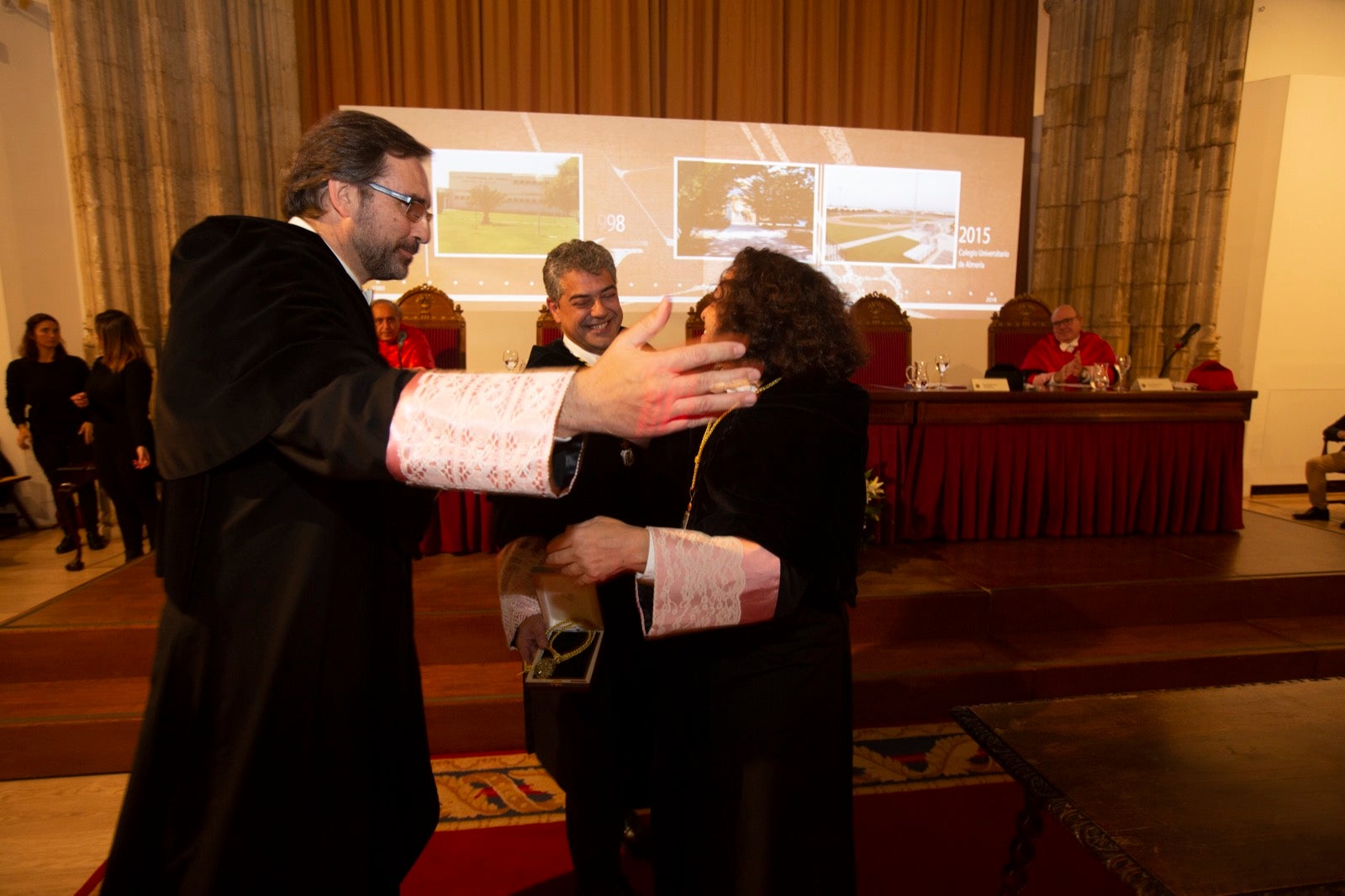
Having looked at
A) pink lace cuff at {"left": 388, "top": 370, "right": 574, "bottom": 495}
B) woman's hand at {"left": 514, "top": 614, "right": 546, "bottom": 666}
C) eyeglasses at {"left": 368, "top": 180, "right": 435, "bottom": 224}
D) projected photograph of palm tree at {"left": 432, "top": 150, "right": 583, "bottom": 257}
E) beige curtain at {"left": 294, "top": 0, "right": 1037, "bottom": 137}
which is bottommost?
woman's hand at {"left": 514, "top": 614, "right": 546, "bottom": 666}

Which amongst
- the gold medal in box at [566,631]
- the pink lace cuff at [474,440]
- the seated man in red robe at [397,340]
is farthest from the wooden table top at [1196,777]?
the seated man in red robe at [397,340]

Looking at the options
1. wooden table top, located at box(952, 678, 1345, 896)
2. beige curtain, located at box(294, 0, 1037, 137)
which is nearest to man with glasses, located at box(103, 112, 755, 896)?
wooden table top, located at box(952, 678, 1345, 896)

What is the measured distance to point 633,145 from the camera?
23.9 ft

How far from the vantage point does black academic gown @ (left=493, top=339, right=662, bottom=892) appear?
172 centimetres

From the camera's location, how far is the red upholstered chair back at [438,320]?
5.94m

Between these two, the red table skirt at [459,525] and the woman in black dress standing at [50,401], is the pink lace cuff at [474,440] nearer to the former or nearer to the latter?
the red table skirt at [459,525]

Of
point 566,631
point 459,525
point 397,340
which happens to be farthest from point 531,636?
point 397,340

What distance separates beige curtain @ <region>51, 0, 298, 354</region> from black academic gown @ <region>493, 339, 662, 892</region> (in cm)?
619

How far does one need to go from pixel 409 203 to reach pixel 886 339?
18.3 feet

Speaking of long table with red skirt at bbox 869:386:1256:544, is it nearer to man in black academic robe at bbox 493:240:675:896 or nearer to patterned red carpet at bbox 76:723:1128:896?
patterned red carpet at bbox 76:723:1128:896

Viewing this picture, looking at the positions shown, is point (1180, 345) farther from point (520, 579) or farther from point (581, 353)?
point (520, 579)

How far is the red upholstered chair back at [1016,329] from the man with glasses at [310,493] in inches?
245

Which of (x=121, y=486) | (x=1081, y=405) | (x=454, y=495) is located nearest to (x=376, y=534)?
(x=454, y=495)

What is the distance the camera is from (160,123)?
6.08 metres
